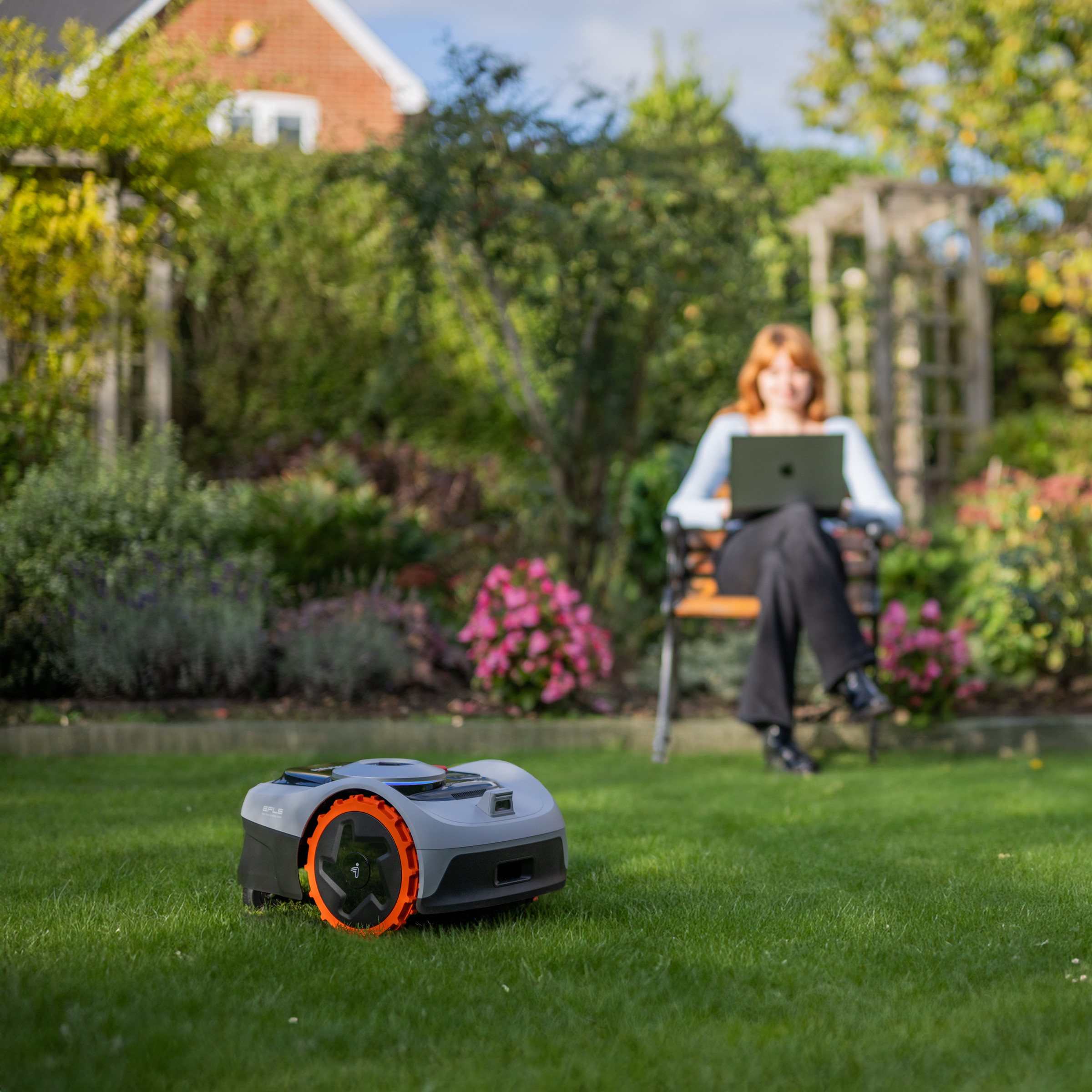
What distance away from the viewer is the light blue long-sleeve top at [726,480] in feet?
15.0

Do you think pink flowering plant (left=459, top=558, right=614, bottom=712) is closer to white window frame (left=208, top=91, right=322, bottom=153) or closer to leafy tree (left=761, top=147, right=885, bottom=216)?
leafy tree (left=761, top=147, right=885, bottom=216)

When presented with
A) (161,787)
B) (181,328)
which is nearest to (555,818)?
(161,787)

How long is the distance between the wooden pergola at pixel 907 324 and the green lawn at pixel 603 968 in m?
6.23

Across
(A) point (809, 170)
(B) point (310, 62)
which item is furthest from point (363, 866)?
(B) point (310, 62)

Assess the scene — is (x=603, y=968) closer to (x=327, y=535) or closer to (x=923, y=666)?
(x=923, y=666)

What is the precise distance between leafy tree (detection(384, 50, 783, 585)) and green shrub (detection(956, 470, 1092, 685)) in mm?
1770

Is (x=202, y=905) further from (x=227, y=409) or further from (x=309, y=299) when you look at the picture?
(x=309, y=299)

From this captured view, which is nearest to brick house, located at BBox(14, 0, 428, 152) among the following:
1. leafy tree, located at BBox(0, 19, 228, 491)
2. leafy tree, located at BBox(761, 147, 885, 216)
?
leafy tree, located at BBox(761, 147, 885, 216)

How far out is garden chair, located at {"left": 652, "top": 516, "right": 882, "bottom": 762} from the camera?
173 inches

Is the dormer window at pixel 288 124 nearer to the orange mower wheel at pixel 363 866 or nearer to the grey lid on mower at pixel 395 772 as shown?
the grey lid on mower at pixel 395 772

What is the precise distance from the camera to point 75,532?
4812 mm

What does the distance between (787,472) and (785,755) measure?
1.04 meters

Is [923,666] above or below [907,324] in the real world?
below

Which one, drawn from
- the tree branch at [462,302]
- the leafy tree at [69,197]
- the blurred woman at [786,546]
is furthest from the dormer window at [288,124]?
the blurred woman at [786,546]
